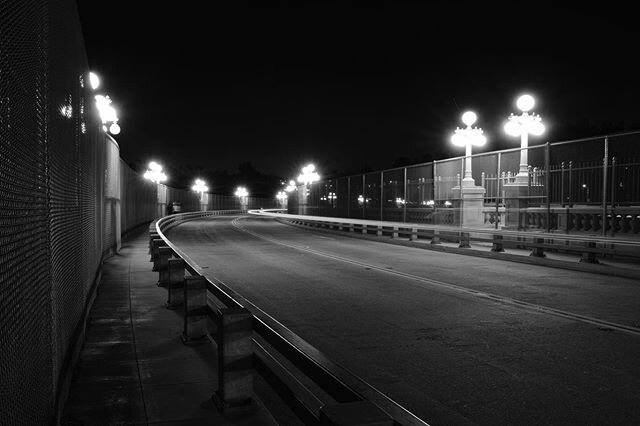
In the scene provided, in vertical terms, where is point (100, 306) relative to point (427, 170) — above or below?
below

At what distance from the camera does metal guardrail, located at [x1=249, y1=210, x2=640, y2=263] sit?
1729 centimetres

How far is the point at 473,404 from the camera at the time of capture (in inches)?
219

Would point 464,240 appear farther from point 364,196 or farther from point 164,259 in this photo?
point 164,259

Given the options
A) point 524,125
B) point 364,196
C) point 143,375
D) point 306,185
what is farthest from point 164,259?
point 306,185

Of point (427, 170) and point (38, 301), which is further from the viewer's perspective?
point (427, 170)

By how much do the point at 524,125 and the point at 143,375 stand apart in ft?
69.9

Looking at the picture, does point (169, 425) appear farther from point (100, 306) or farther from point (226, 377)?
point (100, 306)

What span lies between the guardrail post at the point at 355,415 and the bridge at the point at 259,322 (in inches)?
0.5

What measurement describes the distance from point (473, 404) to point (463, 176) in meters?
22.5

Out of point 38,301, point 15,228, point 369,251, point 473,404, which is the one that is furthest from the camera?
point 369,251

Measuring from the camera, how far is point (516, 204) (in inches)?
934

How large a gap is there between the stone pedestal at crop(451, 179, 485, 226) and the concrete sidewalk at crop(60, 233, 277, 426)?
18058mm

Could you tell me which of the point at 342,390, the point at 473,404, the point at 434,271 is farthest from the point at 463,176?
the point at 342,390

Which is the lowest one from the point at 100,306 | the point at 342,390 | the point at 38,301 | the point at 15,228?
the point at 100,306
